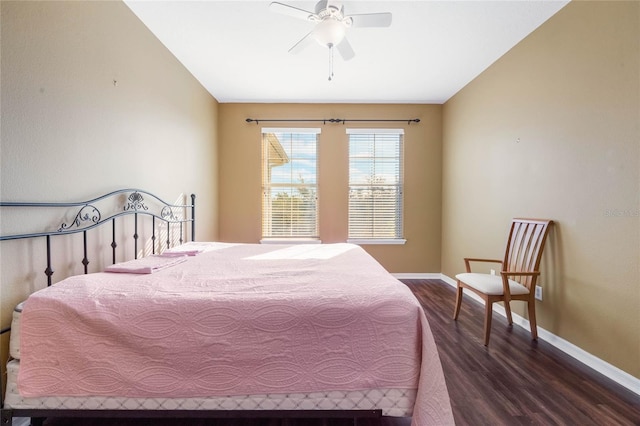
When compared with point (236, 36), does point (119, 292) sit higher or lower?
lower

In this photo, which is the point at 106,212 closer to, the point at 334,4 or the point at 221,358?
the point at 221,358

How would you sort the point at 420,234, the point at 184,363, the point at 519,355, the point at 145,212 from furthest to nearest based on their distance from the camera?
the point at 420,234, the point at 145,212, the point at 519,355, the point at 184,363

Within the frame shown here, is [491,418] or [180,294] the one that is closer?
[180,294]

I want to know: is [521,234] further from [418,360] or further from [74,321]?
[74,321]

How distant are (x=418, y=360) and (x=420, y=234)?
312 cm

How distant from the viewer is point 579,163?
1.97 meters

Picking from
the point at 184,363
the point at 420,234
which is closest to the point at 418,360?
the point at 184,363

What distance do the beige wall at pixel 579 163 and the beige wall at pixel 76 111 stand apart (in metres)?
3.47

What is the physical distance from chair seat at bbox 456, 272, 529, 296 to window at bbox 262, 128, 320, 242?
222 centimetres

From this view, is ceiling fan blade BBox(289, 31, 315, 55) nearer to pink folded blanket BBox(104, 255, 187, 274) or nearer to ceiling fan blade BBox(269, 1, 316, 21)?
ceiling fan blade BBox(269, 1, 316, 21)

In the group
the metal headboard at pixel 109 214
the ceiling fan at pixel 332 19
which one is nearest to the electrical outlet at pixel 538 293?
the ceiling fan at pixel 332 19

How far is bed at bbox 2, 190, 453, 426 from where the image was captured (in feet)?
3.67

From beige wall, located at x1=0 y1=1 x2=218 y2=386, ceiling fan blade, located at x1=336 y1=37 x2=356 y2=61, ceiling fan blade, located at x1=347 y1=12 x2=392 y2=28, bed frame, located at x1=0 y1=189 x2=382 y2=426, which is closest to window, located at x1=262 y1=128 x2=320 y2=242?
bed frame, located at x1=0 y1=189 x2=382 y2=426

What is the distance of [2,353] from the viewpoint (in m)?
1.26
